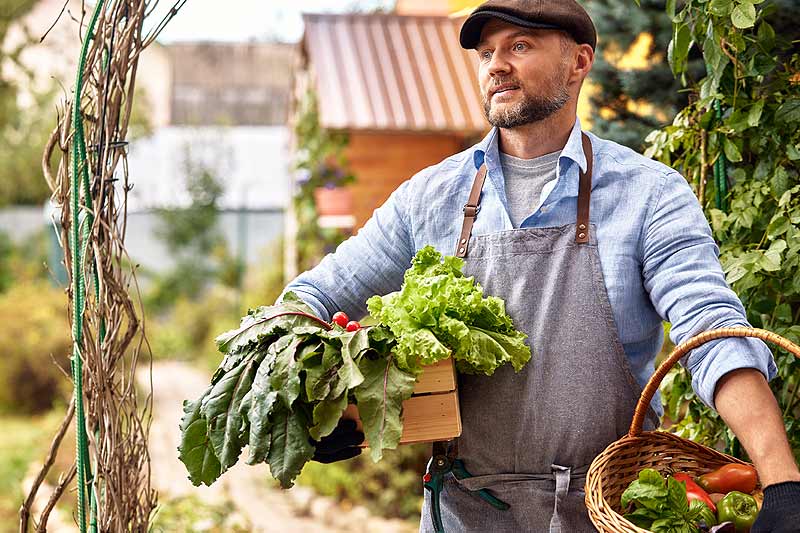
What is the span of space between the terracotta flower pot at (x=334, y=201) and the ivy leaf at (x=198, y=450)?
574cm

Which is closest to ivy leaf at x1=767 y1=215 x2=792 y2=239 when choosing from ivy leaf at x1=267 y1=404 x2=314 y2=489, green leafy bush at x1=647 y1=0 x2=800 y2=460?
green leafy bush at x1=647 y1=0 x2=800 y2=460

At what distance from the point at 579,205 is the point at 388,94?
18.5ft

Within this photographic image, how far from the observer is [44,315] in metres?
10.5

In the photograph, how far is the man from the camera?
226 cm

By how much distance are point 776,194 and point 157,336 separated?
1262cm

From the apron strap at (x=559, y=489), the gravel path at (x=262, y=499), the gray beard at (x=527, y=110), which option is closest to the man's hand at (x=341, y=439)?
the apron strap at (x=559, y=489)

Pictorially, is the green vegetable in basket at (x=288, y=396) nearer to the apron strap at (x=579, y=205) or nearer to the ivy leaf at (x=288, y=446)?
the ivy leaf at (x=288, y=446)

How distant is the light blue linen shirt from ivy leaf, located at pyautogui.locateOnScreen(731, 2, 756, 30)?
0.50 meters

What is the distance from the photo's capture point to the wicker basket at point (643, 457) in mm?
1859

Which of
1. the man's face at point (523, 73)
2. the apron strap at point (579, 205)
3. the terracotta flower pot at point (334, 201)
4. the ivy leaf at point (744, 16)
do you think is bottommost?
the terracotta flower pot at point (334, 201)

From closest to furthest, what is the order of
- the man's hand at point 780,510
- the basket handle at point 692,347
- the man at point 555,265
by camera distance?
the man's hand at point 780,510
the basket handle at point 692,347
the man at point 555,265

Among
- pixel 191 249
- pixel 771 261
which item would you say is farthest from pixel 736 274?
pixel 191 249

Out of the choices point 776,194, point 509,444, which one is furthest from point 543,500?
point 776,194

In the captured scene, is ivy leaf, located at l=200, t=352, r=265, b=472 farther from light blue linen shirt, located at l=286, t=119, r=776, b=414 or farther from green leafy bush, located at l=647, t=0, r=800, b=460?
green leafy bush, located at l=647, t=0, r=800, b=460
